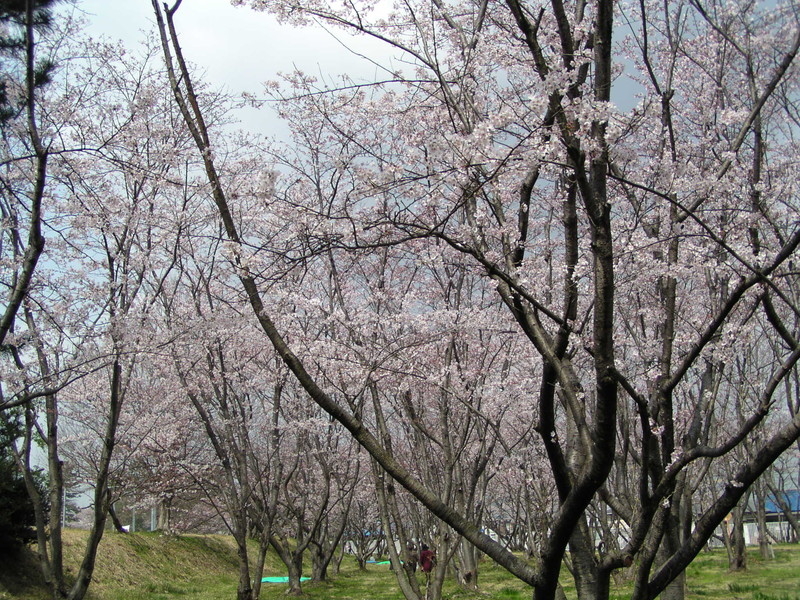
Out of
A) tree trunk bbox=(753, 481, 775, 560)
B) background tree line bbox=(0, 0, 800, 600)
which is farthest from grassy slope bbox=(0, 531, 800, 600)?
background tree line bbox=(0, 0, 800, 600)

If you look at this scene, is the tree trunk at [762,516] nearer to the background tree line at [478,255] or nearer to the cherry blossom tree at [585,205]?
the background tree line at [478,255]

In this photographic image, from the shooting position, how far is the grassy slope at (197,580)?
13.6 meters

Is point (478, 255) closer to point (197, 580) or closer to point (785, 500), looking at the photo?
point (197, 580)

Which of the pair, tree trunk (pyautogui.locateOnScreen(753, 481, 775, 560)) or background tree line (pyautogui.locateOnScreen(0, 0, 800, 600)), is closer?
background tree line (pyautogui.locateOnScreen(0, 0, 800, 600))

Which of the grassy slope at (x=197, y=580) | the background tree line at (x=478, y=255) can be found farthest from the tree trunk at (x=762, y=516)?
the background tree line at (x=478, y=255)

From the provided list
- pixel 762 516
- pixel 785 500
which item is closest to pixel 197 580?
pixel 762 516

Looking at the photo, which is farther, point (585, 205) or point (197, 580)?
point (197, 580)

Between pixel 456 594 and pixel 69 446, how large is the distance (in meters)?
19.3

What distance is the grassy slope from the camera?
13562 mm

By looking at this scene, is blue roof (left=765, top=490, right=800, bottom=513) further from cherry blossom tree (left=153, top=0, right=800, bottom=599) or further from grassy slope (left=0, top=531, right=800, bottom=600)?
cherry blossom tree (left=153, top=0, right=800, bottom=599)

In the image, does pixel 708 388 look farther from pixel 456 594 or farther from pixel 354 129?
pixel 456 594

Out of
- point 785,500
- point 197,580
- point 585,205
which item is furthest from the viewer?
point 785,500

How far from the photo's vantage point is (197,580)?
21.9 meters

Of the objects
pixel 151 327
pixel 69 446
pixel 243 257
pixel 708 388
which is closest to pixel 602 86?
pixel 243 257
